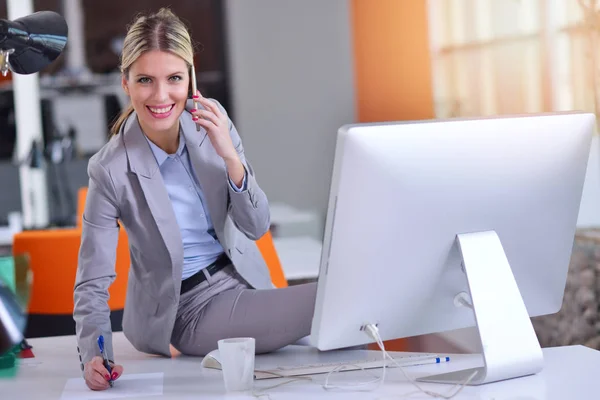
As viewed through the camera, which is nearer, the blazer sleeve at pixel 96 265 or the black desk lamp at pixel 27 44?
the black desk lamp at pixel 27 44

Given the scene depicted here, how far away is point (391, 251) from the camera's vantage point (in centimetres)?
152

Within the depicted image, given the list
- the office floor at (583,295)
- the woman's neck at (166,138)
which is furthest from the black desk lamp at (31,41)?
the office floor at (583,295)

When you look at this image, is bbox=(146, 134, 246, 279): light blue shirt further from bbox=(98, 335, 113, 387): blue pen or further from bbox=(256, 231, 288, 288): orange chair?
bbox=(256, 231, 288, 288): orange chair

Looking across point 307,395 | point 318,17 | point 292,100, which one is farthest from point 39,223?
point 307,395

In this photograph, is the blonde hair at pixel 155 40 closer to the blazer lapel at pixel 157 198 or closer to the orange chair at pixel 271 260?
the blazer lapel at pixel 157 198

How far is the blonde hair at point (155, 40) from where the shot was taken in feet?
6.89

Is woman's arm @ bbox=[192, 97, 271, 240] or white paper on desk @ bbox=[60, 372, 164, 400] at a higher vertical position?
woman's arm @ bbox=[192, 97, 271, 240]

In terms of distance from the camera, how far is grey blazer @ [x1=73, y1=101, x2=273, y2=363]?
6.51 feet

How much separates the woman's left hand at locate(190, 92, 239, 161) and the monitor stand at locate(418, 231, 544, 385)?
2.05 feet

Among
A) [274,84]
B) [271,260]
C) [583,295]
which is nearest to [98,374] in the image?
[271,260]

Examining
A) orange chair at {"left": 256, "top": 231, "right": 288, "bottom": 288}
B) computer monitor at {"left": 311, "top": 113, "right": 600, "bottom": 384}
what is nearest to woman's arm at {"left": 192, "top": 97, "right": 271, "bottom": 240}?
computer monitor at {"left": 311, "top": 113, "right": 600, "bottom": 384}

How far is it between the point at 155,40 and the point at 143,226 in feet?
1.46

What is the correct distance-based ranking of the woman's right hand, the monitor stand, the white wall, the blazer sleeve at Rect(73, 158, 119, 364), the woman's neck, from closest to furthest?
the monitor stand
the woman's right hand
the blazer sleeve at Rect(73, 158, 119, 364)
the woman's neck
the white wall

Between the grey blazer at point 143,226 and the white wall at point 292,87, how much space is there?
5.98m
